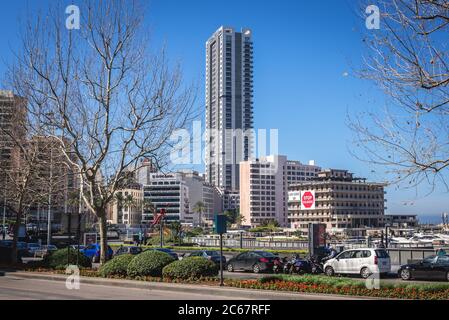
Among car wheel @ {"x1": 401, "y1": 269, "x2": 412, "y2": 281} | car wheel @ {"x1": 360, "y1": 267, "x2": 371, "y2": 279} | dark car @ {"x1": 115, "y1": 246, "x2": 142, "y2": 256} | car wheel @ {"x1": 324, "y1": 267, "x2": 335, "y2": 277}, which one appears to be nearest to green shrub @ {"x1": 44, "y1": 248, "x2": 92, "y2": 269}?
car wheel @ {"x1": 324, "y1": 267, "x2": 335, "y2": 277}

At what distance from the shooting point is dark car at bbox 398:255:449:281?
22.6 meters

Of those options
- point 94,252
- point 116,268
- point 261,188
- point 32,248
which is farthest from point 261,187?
point 116,268

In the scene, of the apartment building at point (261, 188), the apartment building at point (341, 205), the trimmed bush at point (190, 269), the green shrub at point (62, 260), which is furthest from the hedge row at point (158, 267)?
the apartment building at point (261, 188)

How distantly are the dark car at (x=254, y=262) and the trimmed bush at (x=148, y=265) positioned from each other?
28.6ft

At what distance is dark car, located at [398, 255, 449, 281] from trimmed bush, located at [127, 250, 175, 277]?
37.6 ft

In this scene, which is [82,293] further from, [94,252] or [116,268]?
[94,252]

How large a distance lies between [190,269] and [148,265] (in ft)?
7.23

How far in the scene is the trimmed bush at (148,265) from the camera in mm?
21172

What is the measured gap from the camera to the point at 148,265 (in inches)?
835

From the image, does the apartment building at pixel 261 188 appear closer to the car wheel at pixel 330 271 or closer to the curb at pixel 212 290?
the car wheel at pixel 330 271

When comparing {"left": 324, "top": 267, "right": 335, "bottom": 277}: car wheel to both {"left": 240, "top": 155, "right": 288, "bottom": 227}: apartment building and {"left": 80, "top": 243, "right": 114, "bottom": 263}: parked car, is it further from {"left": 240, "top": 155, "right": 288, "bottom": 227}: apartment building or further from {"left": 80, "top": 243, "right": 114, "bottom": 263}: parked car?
{"left": 240, "top": 155, "right": 288, "bottom": 227}: apartment building
